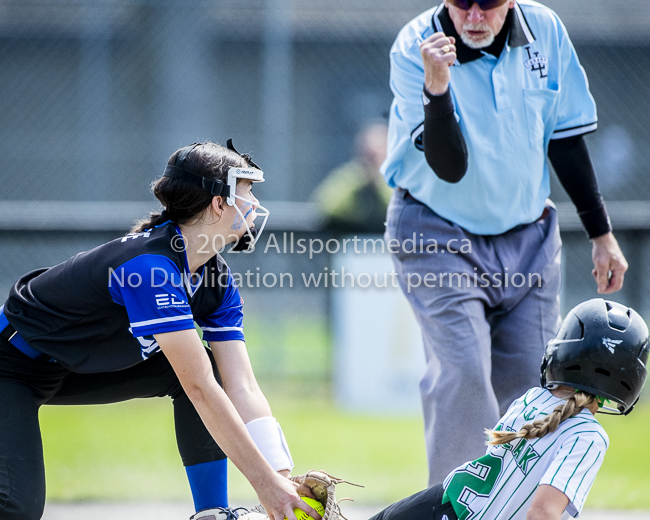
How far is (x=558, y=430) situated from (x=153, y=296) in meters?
1.20

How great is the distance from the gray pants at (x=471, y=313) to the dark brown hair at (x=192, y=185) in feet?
2.63

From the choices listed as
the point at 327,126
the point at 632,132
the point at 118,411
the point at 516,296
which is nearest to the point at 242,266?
the point at 118,411

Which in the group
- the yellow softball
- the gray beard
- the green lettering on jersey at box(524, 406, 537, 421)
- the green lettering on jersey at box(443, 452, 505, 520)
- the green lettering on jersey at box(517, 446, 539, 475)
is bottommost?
the yellow softball

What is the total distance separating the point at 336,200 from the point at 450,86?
4.35 m

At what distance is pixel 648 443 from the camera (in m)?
5.66

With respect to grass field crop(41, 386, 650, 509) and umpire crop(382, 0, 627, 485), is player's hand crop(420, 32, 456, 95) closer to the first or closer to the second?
umpire crop(382, 0, 627, 485)

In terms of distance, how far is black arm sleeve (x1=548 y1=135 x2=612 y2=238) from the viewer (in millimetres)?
3225

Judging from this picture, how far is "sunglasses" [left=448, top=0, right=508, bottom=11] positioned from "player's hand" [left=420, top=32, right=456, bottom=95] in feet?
0.82

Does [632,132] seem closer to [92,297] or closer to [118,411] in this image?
[118,411]

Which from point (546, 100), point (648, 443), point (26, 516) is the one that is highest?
point (546, 100)

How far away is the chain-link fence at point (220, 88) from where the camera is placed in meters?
9.23

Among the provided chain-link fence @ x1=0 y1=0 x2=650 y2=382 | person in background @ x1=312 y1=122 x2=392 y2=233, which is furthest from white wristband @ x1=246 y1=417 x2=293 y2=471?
chain-link fence @ x1=0 y1=0 x2=650 y2=382

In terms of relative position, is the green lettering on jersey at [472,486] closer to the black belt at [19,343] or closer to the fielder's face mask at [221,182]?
the fielder's face mask at [221,182]

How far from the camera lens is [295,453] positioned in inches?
199
